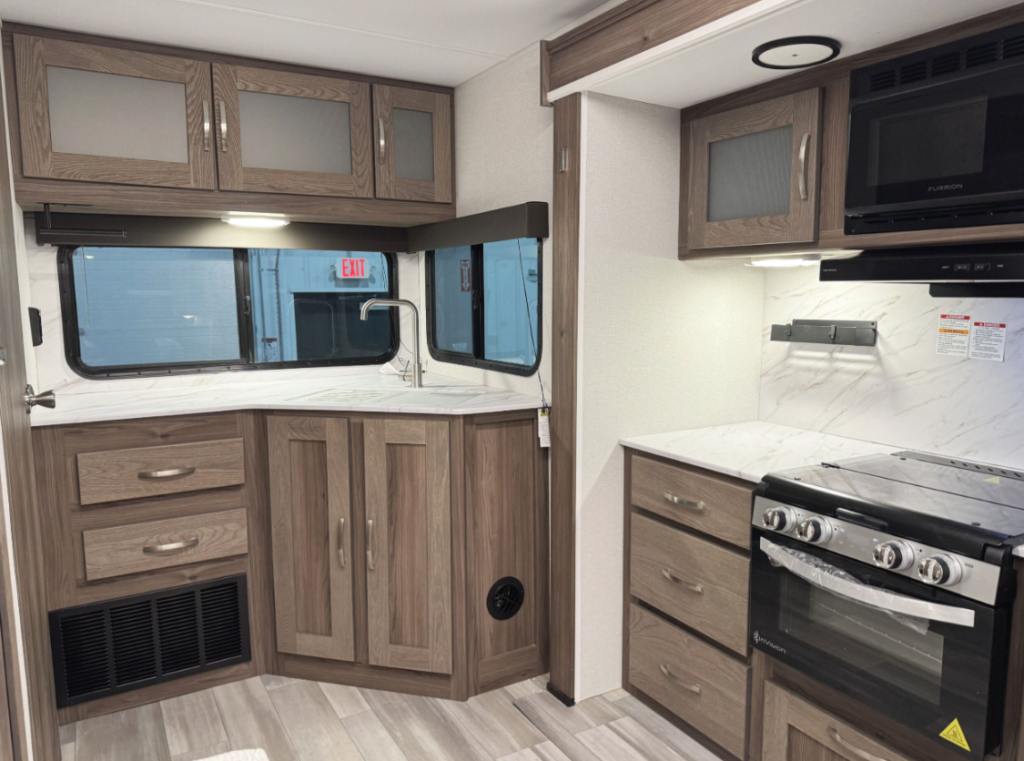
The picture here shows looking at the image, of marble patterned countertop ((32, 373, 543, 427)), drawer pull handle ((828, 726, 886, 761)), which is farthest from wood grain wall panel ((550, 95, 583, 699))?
drawer pull handle ((828, 726, 886, 761))

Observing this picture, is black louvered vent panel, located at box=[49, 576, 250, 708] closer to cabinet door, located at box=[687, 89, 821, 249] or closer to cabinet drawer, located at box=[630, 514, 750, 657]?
cabinet drawer, located at box=[630, 514, 750, 657]

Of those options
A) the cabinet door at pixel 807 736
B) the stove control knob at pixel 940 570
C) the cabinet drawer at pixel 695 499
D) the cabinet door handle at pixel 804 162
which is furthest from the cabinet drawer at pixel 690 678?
the cabinet door handle at pixel 804 162

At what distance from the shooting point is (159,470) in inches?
99.1

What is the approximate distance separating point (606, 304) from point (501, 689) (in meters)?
1.44

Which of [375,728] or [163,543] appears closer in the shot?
[375,728]

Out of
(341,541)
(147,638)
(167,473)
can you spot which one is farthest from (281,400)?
(147,638)

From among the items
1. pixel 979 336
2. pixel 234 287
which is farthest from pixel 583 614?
pixel 234 287

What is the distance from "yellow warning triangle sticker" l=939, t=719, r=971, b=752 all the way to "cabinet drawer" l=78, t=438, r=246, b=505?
2.23 m

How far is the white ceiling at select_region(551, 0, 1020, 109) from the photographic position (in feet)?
5.33

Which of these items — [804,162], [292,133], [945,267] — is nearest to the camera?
[945,267]

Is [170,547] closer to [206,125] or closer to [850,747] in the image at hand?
[206,125]

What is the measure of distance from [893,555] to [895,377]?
2.82ft

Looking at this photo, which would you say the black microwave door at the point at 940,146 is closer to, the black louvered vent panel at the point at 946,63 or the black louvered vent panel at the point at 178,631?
the black louvered vent panel at the point at 946,63

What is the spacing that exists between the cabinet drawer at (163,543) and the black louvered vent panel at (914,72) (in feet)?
8.09
